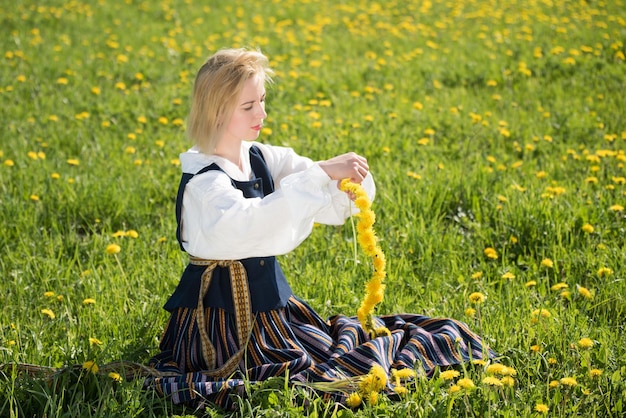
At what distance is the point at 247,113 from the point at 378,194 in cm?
150

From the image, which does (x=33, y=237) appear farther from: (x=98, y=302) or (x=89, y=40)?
(x=89, y=40)

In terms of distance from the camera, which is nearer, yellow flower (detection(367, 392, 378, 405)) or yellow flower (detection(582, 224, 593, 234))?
yellow flower (detection(367, 392, 378, 405))

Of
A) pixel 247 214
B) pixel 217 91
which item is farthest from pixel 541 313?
pixel 217 91

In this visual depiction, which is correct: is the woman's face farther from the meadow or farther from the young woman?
the meadow

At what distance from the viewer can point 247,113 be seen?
2566 millimetres

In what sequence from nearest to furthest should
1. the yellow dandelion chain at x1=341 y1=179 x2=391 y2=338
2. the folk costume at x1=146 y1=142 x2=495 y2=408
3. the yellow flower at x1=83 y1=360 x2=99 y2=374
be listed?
the yellow dandelion chain at x1=341 y1=179 x2=391 y2=338
the folk costume at x1=146 y1=142 x2=495 y2=408
the yellow flower at x1=83 y1=360 x2=99 y2=374

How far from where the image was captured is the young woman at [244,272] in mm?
2367

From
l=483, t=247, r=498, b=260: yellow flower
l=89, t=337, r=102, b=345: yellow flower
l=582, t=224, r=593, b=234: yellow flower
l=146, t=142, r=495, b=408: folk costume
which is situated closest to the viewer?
l=146, t=142, r=495, b=408: folk costume

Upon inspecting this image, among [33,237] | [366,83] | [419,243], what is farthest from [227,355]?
[366,83]

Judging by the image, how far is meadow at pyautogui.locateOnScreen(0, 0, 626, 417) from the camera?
2.46m

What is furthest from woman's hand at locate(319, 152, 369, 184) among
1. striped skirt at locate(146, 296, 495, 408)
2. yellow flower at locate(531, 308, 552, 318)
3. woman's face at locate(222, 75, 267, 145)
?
yellow flower at locate(531, 308, 552, 318)

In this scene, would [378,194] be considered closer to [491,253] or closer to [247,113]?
[491,253]

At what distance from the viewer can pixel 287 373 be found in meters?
2.35

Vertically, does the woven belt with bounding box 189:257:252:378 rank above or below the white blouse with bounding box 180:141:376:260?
below
